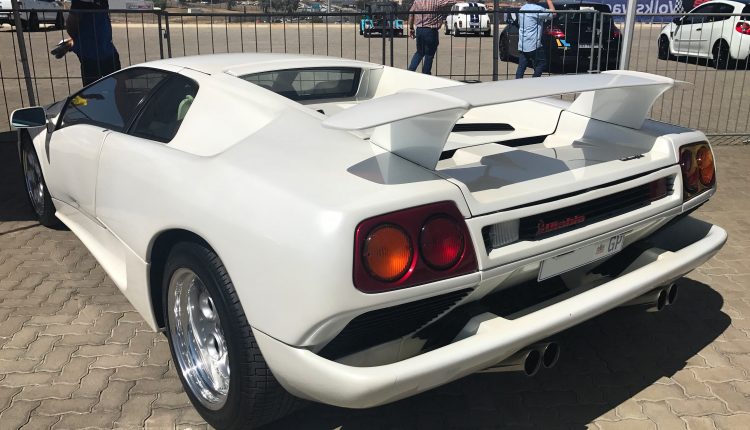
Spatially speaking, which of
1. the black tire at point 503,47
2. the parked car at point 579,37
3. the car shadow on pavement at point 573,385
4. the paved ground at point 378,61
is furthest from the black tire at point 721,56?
the car shadow on pavement at point 573,385

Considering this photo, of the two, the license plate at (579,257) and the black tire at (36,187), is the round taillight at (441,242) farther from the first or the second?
the black tire at (36,187)

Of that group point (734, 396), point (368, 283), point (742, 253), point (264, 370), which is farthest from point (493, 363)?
point (742, 253)

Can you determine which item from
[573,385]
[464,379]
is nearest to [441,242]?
[464,379]

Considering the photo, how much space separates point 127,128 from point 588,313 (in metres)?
2.21

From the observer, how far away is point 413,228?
83.0 inches

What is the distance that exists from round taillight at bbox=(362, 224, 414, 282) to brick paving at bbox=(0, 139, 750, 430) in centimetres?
94

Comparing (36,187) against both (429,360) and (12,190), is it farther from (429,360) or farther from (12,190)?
(429,360)

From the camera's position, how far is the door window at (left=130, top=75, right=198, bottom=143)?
9.98ft

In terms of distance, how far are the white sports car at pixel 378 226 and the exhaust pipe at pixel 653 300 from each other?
1cm

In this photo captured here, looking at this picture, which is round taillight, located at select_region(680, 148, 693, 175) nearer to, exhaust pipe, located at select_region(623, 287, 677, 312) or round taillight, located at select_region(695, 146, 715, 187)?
round taillight, located at select_region(695, 146, 715, 187)

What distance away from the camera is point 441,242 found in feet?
7.02

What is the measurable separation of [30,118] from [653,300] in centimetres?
346

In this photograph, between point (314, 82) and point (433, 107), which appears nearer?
point (433, 107)

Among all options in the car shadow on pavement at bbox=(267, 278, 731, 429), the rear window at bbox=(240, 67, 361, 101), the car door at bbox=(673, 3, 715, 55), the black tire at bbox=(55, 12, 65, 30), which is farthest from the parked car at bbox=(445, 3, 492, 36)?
the car shadow on pavement at bbox=(267, 278, 731, 429)
